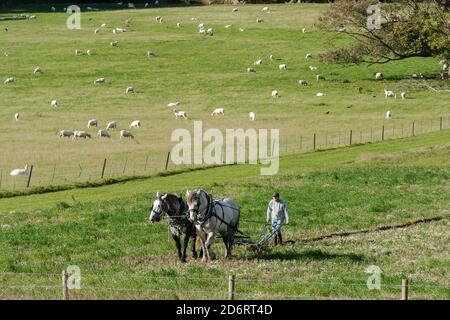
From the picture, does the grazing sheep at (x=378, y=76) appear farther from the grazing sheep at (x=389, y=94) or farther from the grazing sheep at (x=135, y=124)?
the grazing sheep at (x=135, y=124)

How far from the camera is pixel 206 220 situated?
1075 inches

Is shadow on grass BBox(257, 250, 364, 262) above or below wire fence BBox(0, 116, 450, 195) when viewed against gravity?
above

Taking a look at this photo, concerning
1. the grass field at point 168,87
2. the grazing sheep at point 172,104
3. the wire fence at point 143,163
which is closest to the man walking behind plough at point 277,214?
the wire fence at point 143,163

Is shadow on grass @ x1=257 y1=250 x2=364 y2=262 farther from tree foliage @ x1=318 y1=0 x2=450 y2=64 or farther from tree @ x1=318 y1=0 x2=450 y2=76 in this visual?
tree foliage @ x1=318 y1=0 x2=450 y2=64

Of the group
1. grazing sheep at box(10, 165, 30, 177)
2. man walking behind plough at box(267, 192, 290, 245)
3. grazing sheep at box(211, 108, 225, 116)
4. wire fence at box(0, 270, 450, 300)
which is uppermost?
wire fence at box(0, 270, 450, 300)

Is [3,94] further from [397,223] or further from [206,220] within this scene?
[206,220]

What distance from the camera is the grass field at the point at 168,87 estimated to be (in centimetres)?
6544

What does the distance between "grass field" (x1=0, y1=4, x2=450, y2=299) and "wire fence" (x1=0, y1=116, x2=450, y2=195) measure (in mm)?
532

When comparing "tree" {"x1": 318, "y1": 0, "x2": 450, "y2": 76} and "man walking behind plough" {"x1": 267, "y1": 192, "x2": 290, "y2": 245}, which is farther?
"tree" {"x1": 318, "y1": 0, "x2": 450, "y2": 76}

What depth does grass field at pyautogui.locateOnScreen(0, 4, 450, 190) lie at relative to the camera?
215 feet

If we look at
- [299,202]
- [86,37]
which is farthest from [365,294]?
[86,37]

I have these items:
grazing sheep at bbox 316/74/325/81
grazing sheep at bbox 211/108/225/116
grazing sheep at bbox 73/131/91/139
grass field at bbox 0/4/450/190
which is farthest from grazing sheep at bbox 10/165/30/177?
grazing sheep at bbox 316/74/325/81

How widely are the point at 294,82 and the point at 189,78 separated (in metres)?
11.3

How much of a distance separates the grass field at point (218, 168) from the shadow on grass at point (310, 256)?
11 centimetres
